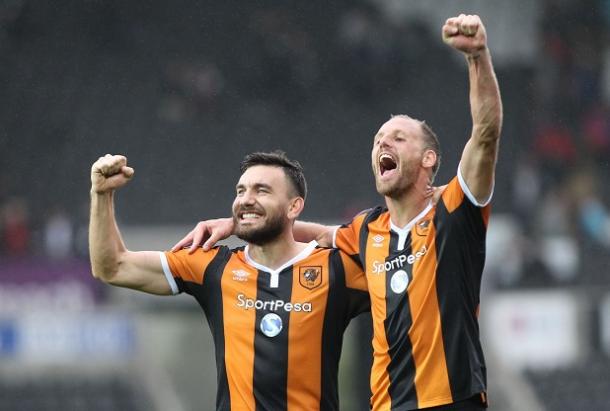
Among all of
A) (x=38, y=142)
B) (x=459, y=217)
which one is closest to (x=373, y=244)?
(x=459, y=217)

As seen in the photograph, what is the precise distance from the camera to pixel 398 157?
5512 millimetres

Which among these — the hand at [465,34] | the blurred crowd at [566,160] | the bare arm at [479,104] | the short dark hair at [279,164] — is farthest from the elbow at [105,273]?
the blurred crowd at [566,160]

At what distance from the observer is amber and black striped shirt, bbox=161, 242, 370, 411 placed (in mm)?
5590

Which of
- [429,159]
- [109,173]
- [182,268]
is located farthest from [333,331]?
[109,173]

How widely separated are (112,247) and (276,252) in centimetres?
73

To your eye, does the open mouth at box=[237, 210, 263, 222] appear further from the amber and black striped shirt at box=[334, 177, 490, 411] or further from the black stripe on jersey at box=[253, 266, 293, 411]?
the amber and black striped shirt at box=[334, 177, 490, 411]

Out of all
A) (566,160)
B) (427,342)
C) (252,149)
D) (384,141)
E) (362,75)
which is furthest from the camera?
(362,75)

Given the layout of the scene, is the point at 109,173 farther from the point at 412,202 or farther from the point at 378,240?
the point at 412,202

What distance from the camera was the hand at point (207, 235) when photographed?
596 centimetres

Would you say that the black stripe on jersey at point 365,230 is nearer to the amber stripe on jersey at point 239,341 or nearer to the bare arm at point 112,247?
the amber stripe on jersey at point 239,341

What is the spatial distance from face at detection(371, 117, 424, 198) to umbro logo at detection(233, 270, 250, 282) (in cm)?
74

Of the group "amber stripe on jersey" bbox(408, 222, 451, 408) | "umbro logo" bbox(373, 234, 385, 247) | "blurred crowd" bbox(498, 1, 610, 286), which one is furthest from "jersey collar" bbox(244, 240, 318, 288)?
"blurred crowd" bbox(498, 1, 610, 286)

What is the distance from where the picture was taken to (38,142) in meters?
17.3

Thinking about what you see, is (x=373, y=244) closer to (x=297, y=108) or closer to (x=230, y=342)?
(x=230, y=342)
